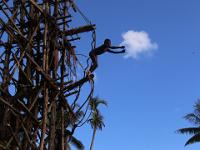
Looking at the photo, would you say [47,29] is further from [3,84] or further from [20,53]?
[3,84]

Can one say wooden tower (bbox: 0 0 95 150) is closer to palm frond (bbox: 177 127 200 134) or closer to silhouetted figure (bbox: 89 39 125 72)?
silhouetted figure (bbox: 89 39 125 72)

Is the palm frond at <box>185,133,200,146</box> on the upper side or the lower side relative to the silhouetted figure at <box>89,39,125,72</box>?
upper

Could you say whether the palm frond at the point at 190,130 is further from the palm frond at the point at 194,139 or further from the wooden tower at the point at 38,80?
the wooden tower at the point at 38,80

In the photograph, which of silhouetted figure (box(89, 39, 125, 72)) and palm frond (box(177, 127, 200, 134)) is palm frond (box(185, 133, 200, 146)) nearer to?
palm frond (box(177, 127, 200, 134))

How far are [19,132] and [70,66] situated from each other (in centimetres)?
178

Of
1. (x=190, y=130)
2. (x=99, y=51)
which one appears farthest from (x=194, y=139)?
(x=99, y=51)

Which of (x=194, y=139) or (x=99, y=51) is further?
(x=194, y=139)

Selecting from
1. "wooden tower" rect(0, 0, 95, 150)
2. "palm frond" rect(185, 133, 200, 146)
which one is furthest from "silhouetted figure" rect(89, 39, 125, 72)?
"palm frond" rect(185, 133, 200, 146)

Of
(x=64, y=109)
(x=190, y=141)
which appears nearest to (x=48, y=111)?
(x=64, y=109)

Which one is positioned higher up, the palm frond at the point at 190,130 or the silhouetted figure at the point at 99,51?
the palm frond at the point at 190,130

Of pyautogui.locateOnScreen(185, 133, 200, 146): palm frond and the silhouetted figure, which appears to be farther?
pyautogui.locateOnScreen(185, 133, 200, 146): palm frond

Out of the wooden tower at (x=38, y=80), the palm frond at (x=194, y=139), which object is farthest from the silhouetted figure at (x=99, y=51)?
the palm frond at (x=194, y=139)

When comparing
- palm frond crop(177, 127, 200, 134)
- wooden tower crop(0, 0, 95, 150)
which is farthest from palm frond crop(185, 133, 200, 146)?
wooden tower crop(0, 0, 95, 150)

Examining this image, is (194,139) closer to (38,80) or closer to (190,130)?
(190,130)
